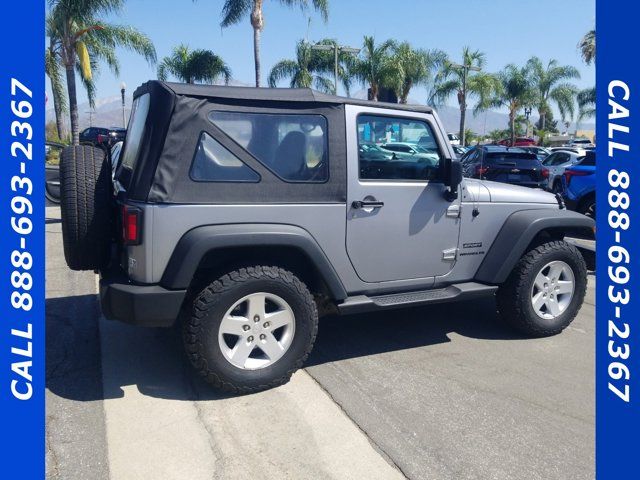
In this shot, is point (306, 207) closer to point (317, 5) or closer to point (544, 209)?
point (544, 209)

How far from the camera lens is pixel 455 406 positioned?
11.4 ft

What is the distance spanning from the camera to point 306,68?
3119cm

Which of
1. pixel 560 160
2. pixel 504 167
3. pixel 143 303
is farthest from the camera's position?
pixel 560 160

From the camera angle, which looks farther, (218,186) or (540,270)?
(540,270)

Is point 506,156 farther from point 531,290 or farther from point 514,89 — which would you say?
point 514,89

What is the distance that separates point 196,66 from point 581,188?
2455 cm

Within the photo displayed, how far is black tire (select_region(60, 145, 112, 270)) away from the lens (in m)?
3.47

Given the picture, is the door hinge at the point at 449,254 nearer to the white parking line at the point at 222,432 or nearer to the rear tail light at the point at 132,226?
the white parking line at the point at 222,432

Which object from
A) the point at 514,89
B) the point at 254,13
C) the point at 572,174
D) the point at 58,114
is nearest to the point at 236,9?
the point at 254,13

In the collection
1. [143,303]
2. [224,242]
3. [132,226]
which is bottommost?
[143,303]

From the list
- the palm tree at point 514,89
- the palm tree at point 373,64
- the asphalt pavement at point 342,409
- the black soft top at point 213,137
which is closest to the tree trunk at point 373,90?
the palm tree at point 373,64

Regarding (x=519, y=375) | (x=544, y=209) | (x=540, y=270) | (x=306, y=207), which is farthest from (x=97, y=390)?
(x=544, y=209)

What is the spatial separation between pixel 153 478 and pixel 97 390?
110 centimetres

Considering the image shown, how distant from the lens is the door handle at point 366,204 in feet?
12.5
